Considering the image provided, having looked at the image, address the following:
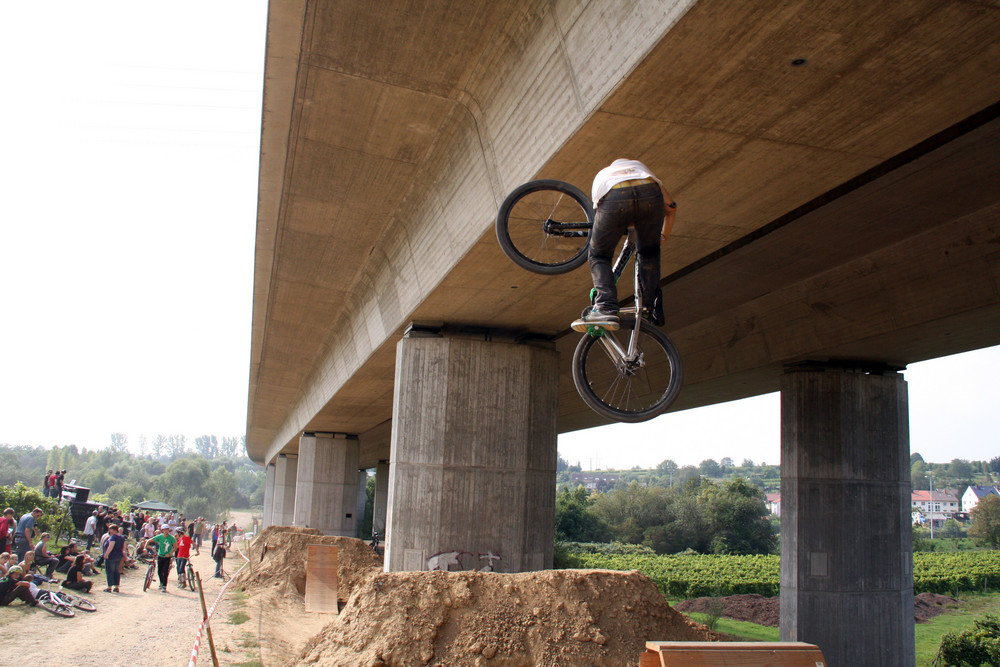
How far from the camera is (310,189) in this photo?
12172 mm

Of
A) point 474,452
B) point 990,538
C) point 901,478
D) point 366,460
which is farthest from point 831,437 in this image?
point 990,538

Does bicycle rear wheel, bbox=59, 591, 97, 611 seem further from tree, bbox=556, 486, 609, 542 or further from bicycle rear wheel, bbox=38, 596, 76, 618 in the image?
tree, bbox=556, 486, 609, 542

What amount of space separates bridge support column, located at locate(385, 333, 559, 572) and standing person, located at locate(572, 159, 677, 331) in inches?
357

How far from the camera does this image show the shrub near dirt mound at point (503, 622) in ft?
30.3

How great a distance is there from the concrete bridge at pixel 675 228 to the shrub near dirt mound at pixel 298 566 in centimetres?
510

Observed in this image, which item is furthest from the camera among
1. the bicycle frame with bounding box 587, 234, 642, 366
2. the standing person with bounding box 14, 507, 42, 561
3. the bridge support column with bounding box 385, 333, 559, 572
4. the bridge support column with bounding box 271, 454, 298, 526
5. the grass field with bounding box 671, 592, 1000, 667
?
the bridge support column with bounding box 271, 454, 298, 526

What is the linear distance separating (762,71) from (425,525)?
34.6 ft

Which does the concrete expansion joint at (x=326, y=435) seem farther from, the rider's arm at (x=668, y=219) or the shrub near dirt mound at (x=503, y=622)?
the rider's arm at (x=668, y=219)

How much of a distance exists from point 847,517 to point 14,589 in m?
17.0

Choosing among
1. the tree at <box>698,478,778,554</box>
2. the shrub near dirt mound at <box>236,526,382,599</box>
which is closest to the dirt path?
the shrub near dirt mound at <box>236,526,382,599</box>

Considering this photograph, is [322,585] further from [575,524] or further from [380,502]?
[575,524]

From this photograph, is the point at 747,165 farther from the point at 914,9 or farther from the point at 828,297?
the point at 828,297

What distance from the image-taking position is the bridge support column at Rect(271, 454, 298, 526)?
5238 centimetres

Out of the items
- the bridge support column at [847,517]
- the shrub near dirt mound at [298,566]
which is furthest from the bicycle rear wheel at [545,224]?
the shrub near dirt mound at [298,566]
